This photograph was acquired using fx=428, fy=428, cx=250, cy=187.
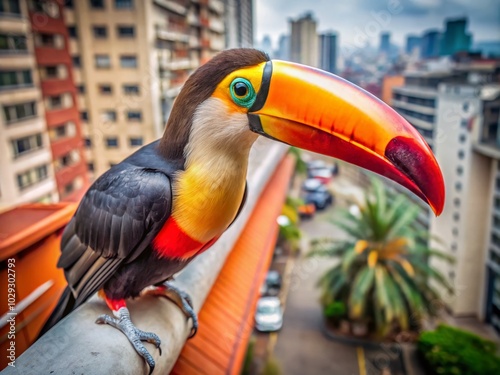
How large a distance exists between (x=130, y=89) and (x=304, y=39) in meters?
3.17

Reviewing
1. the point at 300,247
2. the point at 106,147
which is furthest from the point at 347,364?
the point at 106,147

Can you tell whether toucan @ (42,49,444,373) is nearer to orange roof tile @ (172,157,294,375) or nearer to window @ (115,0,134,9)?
orange roof tile @ (172,157,294,375)

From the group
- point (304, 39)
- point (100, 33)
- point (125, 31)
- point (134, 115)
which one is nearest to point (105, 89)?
point (134, 115)

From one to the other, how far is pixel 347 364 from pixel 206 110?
5.80 m

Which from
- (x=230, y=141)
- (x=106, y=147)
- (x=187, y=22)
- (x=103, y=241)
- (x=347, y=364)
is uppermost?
(x=187, y=22)

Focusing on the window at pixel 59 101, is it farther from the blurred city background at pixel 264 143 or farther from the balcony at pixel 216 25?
the balcony at pixel 216 25

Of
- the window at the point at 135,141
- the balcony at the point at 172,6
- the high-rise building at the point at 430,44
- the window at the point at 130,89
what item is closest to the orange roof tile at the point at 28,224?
the window at the point at 135,141

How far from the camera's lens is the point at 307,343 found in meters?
6.46

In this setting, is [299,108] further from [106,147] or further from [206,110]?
[106,147]

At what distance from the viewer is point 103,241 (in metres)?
1.14

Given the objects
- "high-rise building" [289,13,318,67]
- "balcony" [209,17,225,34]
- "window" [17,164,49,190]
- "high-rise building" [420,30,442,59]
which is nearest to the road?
"high-rise building" [289,13,318,67]

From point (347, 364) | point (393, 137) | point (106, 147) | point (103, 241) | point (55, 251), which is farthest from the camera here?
point (106, 147)

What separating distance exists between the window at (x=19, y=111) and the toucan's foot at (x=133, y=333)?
509 cm

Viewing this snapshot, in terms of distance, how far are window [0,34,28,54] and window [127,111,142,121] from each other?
2.17 metres
